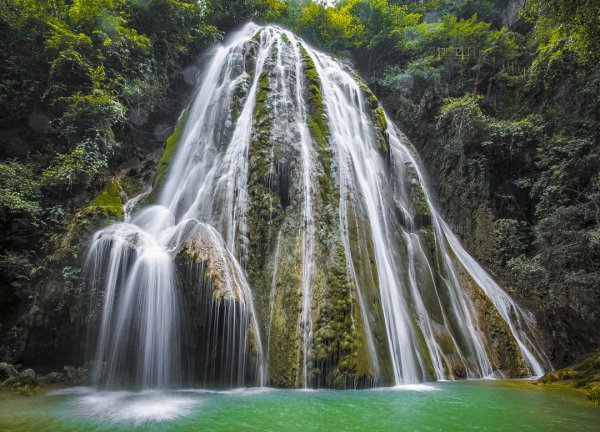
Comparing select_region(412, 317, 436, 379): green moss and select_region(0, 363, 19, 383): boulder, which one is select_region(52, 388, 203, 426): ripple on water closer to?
select_region(0, 363, 19, 383): boulder

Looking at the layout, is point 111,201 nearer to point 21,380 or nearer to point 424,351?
point 21,380

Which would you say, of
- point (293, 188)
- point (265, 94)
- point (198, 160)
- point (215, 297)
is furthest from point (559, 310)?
point (198, 160)

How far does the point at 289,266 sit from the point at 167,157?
20.5ft

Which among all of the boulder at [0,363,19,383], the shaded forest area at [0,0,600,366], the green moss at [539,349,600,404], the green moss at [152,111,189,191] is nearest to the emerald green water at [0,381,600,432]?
the green moss at [539,349,600,404]

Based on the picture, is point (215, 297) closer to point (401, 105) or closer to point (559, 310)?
point (559, 310)

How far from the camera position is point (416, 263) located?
10.2m

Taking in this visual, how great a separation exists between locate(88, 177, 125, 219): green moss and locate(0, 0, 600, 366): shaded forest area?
0.54 m

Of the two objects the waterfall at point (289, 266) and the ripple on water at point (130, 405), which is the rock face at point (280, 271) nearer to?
the waterfall at point (289, 266)

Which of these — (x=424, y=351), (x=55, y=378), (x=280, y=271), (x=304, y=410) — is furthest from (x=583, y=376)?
(x=55, y=378)

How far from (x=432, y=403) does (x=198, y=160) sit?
8.74m

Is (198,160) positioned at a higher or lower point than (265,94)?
lower

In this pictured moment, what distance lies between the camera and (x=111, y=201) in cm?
1046

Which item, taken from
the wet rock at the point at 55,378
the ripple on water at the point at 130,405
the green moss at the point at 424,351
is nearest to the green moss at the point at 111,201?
the wet rock at the point at 55,378

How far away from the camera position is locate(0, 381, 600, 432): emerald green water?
446 cm
